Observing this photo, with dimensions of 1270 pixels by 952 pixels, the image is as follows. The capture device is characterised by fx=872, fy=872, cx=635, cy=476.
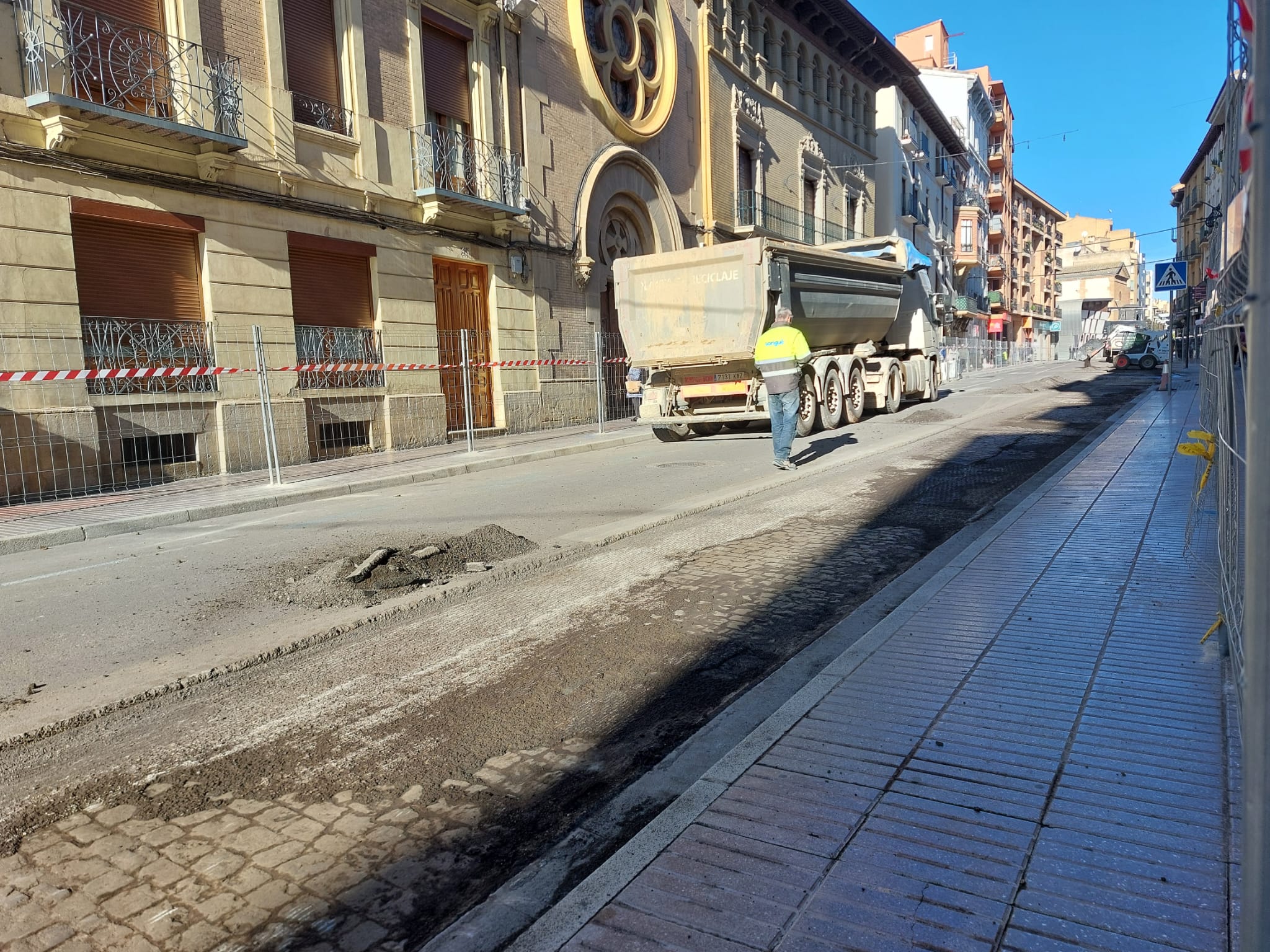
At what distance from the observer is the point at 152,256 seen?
12.2m

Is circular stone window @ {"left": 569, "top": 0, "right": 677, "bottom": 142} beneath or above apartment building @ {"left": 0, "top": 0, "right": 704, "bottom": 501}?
above

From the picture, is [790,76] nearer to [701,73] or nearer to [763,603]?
[701,73]

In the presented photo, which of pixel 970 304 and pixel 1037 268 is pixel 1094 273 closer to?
pixel 1037 268

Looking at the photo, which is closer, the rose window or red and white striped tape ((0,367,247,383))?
red and white striped tape ((0,367,247,383))

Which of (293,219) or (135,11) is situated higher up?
(135,11)

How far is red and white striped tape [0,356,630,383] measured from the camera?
389 inches

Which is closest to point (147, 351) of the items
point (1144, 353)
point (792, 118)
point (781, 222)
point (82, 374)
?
point (82, 374)

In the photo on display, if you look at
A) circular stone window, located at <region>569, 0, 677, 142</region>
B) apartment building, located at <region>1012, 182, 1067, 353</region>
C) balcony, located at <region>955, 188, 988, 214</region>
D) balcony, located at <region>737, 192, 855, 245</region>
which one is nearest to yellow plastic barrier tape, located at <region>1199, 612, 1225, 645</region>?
circular stone window, located at <region>569, 0, 677, 142</region>

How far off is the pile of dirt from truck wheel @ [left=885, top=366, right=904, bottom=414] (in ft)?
41.8

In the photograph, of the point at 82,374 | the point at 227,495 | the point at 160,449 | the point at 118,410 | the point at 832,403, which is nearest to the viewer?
the point at 82,374

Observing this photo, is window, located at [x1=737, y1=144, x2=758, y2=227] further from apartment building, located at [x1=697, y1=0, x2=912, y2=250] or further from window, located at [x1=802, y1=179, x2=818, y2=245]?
window, located at [x1=802, y1=179, x2=818, y2=245]

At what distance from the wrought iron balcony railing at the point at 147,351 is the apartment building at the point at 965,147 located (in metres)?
46.3

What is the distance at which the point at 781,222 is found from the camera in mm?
29078

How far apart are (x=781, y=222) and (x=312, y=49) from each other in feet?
59.3
